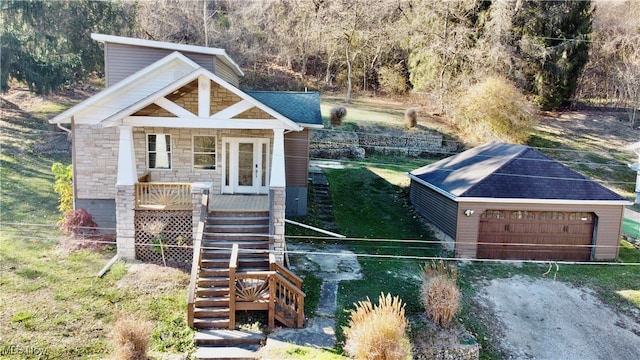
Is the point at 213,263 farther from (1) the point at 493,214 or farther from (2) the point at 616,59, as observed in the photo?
(2) the point at 616,59

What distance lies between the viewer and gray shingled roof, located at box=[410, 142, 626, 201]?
45.6 feet

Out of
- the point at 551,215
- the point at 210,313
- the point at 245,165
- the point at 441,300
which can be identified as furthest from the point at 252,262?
the point at 551,215

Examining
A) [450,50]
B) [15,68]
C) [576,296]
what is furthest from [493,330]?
[15,68]

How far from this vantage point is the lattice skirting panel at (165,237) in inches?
454

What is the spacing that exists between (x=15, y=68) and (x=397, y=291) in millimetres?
22451

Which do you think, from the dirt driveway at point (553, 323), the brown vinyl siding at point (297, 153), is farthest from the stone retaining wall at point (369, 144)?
the dirt driveway at point (553, 323)

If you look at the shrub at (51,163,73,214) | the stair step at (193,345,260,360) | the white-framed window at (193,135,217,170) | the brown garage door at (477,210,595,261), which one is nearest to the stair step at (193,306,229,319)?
the stair step at (193,345,260,360)

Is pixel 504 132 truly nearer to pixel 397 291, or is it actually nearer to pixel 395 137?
pixel 395 137

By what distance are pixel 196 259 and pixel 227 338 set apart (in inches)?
85.9

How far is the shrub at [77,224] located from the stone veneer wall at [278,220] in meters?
5.79

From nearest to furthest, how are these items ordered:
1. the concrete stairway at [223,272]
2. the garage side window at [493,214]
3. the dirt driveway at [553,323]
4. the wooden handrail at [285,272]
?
the concrete stairway at [223,272], the dirt driveway at [553,323], the wooden handrail at [285,272], the garage side window at [493,214]

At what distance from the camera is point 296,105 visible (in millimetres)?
15930

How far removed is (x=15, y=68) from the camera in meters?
22.4

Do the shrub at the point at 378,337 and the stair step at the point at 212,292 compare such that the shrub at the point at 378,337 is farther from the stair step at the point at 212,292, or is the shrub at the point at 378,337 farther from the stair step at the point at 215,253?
the stair step at the point at 215,253
